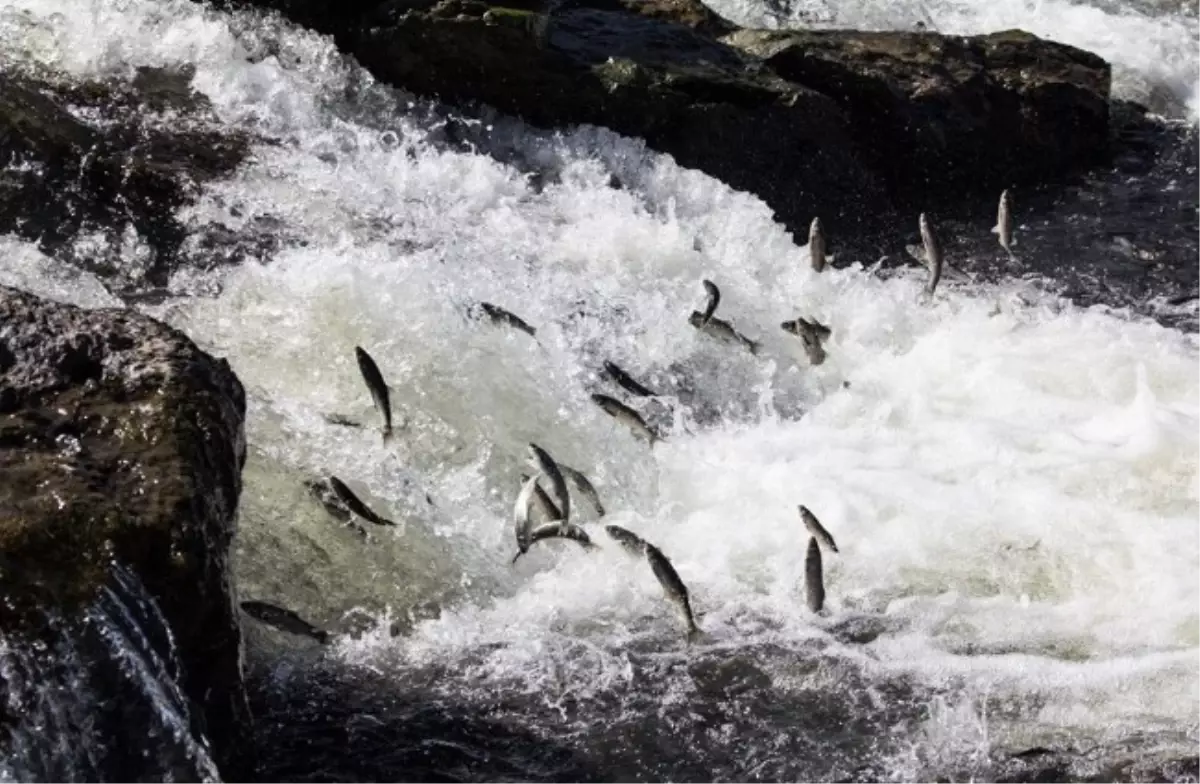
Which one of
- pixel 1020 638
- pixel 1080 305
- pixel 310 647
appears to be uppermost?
pixel 1080 305

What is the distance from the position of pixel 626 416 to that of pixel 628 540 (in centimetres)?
103

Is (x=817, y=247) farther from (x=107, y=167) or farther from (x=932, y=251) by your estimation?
(x=107, y=167)

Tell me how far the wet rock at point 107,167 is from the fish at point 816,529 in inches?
134

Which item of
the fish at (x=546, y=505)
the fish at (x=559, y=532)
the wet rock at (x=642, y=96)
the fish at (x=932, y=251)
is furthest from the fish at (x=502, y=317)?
the wet rock at (x=642, y=96)

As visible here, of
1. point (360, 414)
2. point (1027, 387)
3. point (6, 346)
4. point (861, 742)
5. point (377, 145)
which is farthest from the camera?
point (377, 145)

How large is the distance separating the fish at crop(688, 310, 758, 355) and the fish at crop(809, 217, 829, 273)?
870 mm

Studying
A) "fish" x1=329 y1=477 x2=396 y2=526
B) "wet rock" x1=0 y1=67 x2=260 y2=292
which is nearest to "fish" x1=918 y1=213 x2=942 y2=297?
"fish" x1=329 y1=477 x2=396 y2=526

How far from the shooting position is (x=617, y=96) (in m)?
9.52

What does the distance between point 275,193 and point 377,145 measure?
1105 millimetres

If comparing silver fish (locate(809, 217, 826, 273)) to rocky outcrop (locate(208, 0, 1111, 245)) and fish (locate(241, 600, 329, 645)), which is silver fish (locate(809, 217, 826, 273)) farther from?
fish (locate(241, 600, 329, 645))

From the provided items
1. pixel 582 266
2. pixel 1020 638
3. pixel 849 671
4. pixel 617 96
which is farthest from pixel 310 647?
pixel 617 96

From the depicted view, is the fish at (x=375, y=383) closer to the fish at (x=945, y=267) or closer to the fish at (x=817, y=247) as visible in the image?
the fish at (x=817, y=247)

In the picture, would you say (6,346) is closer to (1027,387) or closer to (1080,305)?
(1027,387)

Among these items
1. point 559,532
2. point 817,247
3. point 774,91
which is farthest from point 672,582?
point 774,91
